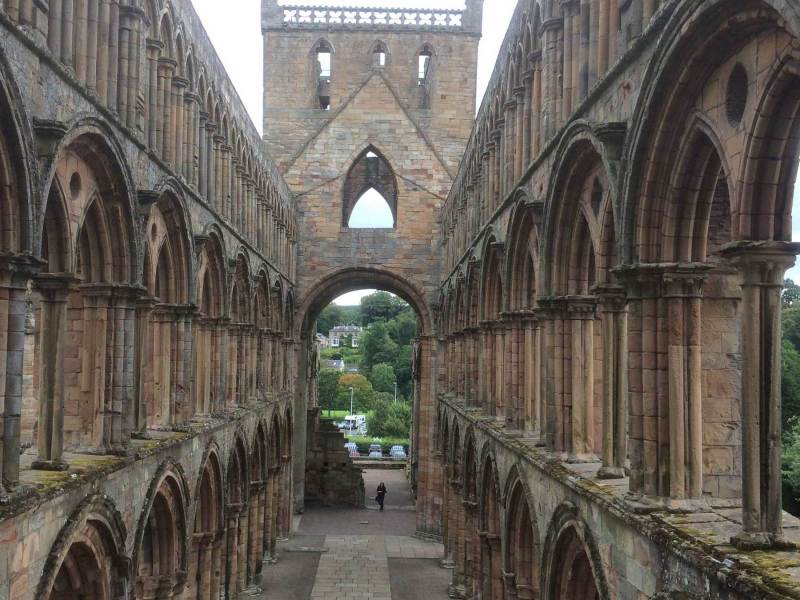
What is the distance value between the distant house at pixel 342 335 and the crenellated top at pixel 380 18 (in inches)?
5186

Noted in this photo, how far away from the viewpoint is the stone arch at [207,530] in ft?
62.4

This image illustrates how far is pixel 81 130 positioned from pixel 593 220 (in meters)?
6.27

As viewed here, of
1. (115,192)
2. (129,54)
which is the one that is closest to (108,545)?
(115,192)

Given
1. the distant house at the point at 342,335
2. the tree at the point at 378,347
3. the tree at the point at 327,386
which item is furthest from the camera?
the distant house at the point at 342,335

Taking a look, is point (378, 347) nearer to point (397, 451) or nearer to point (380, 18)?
point (397, 451)

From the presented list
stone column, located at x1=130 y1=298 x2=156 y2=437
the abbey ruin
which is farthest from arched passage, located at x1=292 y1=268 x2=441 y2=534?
stone column, located at x1=130 y1=298 x2=156 y2=437

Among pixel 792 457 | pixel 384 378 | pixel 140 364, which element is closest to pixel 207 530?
pixel 140 364

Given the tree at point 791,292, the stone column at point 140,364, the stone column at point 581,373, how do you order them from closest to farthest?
the stone column at point 581,373 < the stone column at point 140,364 < the tree at point 791,292

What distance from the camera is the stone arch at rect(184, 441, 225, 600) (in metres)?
19.0

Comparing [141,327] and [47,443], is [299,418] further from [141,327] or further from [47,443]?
[47,443]

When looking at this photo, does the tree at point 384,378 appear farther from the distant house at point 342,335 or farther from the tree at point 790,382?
the tree at point 790,382

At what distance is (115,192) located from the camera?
12.1m

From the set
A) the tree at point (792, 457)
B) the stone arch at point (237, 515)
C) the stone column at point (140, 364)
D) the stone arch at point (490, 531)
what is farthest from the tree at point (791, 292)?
the stone column at point (140, 364)

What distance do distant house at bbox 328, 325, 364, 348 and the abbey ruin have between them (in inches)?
5768
